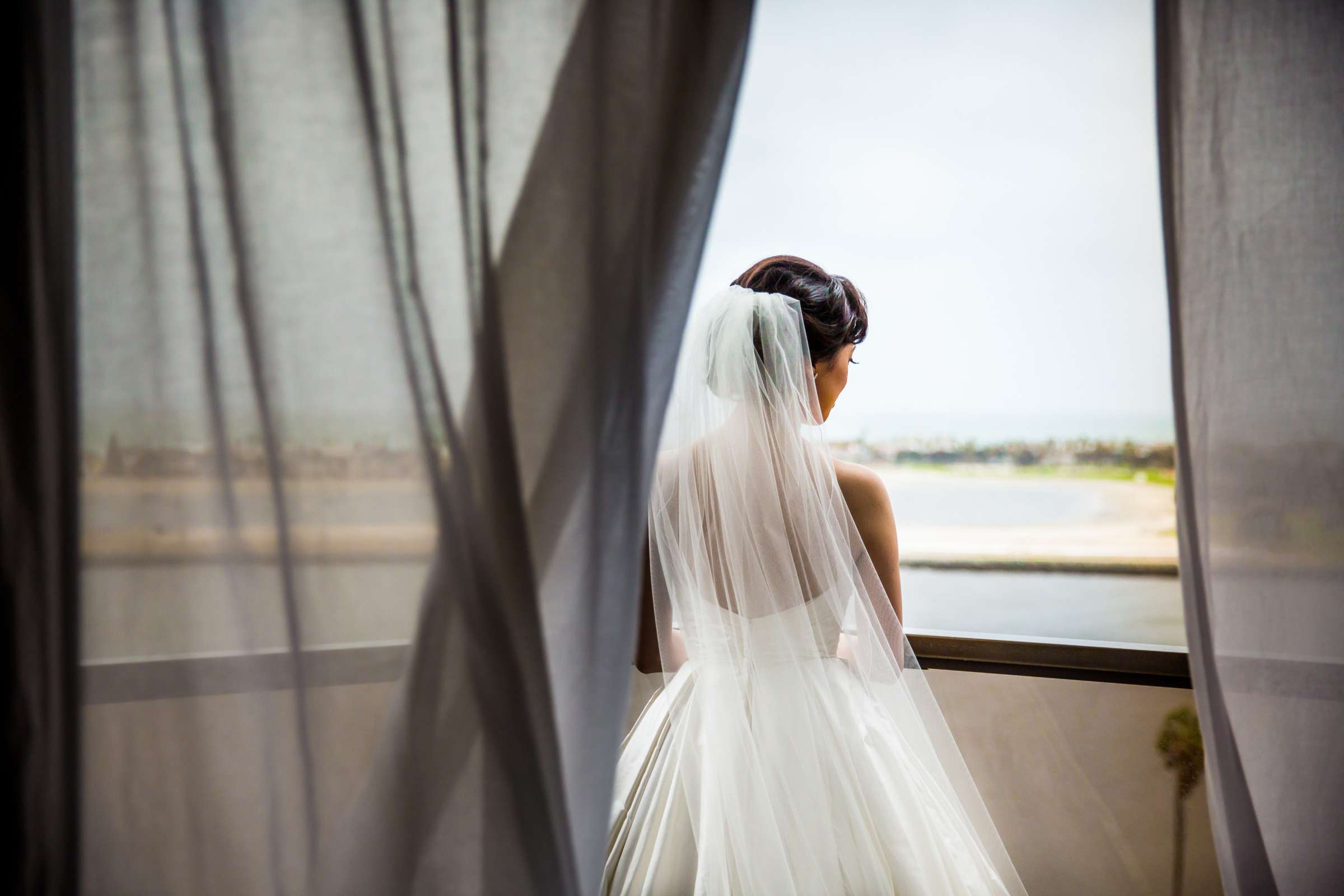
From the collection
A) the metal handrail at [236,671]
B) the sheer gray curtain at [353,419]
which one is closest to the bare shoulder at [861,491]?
the sheer gray curtain at [353,419]

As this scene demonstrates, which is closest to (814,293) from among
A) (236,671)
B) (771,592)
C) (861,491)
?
(861,491)

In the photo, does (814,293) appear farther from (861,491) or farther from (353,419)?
(353,419)

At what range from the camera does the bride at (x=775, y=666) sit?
1223 millimetres

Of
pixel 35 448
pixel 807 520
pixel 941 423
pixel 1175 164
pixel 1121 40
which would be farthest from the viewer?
pixel 941 423

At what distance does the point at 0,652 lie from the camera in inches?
31.2

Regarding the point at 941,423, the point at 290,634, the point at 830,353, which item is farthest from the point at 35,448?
the point at 941,423

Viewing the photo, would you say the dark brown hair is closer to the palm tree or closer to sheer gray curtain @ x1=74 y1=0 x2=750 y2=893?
sheer gray curtain @ x1=74 y1=0 x2=750 y2=893

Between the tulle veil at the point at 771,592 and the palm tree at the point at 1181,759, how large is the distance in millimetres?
723

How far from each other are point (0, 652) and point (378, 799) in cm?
44

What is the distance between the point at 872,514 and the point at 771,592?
11.2 inches

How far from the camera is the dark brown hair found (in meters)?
1.54

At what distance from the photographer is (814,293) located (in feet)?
5.06

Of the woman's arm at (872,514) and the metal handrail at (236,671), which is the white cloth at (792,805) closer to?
the woman's arm at (872,514)

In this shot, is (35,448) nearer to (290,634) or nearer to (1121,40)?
(290,634)
